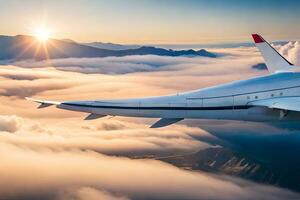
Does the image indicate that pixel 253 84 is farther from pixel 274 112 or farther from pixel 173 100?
pixel 173 100

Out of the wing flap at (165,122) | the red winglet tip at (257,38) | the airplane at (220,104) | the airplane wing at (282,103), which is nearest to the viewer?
the airplane wing at (282,103)

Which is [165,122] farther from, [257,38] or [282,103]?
[257,38]

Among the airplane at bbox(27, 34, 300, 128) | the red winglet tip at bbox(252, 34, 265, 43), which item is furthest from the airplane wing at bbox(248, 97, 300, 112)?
the red winglet tip at bbox(252, 34, 265, 43)

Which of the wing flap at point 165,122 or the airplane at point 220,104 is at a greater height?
the airplane at point 220,104

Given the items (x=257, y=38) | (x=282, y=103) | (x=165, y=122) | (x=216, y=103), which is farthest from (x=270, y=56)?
(x=165, y=122)

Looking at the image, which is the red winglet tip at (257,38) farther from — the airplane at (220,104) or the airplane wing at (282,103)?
the airplane wing at (282,103)

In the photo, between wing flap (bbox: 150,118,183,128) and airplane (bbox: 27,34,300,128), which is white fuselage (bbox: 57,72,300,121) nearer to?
airplane (bbox: 27,34,300,128)

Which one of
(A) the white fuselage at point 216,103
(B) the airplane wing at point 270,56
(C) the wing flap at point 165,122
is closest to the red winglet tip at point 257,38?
(B) the airplane wing at point 270,56
